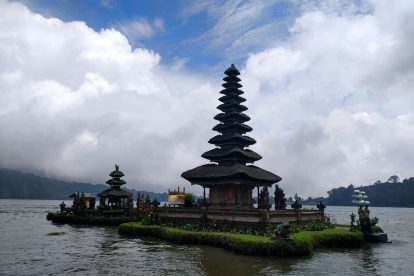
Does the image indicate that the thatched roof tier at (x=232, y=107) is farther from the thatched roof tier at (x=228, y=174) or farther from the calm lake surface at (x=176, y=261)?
the calm lake surface at (x=176, y=261)

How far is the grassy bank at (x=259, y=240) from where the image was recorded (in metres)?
26.1

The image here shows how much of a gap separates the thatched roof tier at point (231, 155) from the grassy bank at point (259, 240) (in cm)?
1180

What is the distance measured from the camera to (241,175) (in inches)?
1548

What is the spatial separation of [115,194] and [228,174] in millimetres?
31318

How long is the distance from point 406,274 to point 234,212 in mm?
14719

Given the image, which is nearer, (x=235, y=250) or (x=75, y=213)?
(x=235, y=250)

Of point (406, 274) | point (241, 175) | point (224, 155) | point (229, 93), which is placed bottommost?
point (406, 274)

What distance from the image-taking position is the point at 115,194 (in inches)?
2509

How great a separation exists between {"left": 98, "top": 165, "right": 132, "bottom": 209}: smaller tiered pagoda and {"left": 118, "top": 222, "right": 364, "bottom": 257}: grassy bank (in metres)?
23.2

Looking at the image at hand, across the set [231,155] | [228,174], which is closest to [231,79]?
[231,155]

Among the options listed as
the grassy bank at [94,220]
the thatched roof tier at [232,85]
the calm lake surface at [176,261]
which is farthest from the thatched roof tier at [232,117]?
the grassy bank at [94,220]

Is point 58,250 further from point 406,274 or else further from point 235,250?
point 406,274

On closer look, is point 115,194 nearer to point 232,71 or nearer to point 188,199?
point 188,199

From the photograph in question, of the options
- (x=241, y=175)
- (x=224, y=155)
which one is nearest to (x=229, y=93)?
(x=224, y=155)
